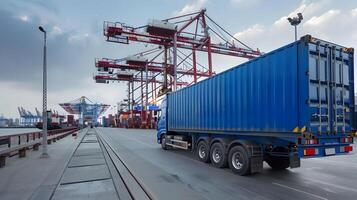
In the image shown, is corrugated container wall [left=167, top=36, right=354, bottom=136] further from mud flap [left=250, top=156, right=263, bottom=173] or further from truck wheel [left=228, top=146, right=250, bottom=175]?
mud flap [left=250, top=156, right=263, bottom=173]

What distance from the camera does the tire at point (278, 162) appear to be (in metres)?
9.18

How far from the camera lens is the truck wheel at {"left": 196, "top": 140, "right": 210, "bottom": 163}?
10.5m

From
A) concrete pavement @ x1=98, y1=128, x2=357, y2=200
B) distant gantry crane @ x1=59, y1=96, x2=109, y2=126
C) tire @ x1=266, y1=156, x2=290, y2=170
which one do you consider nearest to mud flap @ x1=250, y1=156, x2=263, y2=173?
concrete pavement @ x1=98, y1=128, x2=357, y2=200

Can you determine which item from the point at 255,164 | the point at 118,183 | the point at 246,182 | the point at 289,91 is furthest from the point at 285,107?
the point at 118,183

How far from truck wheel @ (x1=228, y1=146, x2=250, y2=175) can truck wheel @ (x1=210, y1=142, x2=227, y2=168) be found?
14.2 inches

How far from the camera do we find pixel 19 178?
26.1 feet

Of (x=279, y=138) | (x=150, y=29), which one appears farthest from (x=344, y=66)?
(x=150, y=29)

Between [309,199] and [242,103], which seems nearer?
[309,199]

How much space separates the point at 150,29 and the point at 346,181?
33.6 m

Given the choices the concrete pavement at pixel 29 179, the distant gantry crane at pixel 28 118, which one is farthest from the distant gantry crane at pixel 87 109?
the concrete pavement at pixel 29 179

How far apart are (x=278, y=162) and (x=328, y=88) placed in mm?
3363

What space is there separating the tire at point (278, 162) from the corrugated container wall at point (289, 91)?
6.03 feet

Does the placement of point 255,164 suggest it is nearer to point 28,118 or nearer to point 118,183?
point 118,183

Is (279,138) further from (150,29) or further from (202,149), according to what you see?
(150,29)
